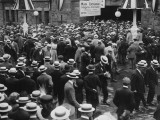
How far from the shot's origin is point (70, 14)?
2928 centimetres

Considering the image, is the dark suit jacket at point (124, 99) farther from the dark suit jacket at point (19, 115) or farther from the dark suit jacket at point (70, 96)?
the dark suit jacket at point (19, 115)

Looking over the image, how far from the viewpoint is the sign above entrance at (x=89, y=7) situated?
1770 cm

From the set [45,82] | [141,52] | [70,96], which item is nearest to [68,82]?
[70,96]

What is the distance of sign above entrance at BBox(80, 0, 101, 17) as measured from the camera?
17.7 m

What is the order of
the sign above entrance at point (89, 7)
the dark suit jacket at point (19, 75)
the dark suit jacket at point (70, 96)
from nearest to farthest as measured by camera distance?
the dark suit jacket at point (70, 96) < the dark suit jacket at point (19, 75) < the sign above entrance at point (89, 7)

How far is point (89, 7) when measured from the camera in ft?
58.8

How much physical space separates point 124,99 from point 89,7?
1061cm

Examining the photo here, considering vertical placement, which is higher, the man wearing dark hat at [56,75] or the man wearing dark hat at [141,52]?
the man wearing dark hat at [141,52]

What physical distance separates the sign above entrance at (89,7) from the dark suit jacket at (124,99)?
10.0m

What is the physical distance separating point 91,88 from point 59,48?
18.6 ft

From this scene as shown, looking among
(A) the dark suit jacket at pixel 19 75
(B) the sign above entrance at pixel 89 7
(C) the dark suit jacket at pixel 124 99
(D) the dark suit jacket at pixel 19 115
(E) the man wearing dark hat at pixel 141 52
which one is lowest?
(C) the dark suit jacket at pixel 124 99

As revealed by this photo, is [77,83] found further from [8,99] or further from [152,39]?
[152,39]

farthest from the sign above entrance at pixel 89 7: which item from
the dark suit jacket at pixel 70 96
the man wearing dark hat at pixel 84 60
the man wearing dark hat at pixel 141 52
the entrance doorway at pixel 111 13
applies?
the entrance doorway at pixel 111 13

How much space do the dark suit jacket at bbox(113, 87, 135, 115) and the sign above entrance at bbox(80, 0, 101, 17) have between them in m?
10.0
